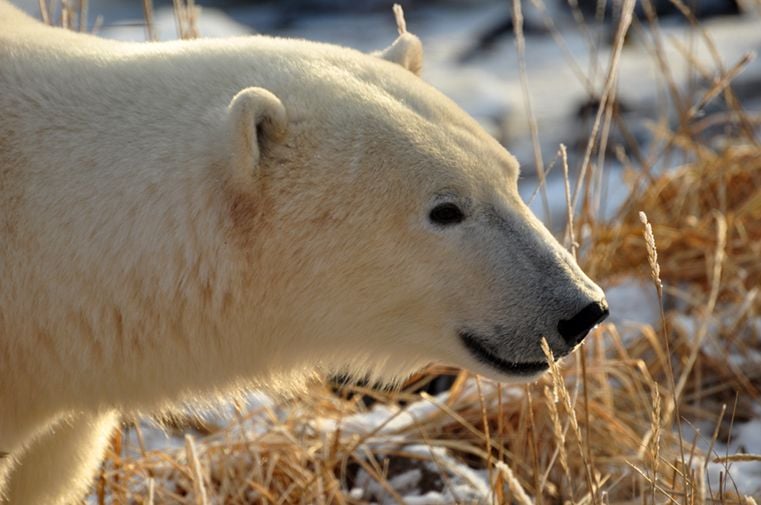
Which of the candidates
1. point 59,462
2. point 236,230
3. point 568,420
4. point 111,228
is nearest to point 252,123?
point 236,230

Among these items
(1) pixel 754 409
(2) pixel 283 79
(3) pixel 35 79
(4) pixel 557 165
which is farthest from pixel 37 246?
(4) pixel 557 165

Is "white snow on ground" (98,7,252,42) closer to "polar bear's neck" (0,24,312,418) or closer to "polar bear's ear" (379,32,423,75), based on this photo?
"polar bear's ear" (379,32,423,75)

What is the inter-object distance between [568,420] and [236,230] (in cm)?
140

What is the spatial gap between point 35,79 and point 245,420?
1.48 m

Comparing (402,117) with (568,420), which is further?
(568,420)

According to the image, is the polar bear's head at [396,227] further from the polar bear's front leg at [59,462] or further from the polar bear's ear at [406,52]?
the polar bear's front leg at [59,462]

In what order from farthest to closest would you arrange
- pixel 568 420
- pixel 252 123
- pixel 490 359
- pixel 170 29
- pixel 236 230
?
pixel 170 29, pixel 568 420, pixel 490 359, pixel 236 230, pixel 252 123

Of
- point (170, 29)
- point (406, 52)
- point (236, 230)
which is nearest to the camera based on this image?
point (236, 230)

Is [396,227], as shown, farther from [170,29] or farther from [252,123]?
[170,29]

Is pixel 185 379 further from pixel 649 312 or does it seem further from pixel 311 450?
pixel 649 312

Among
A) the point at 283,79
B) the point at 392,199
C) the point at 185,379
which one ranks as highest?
the point at 283,79

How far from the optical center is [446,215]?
2219 millimetres

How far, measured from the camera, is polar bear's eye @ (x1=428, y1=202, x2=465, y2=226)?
221cm

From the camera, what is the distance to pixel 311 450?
312 centimetres
